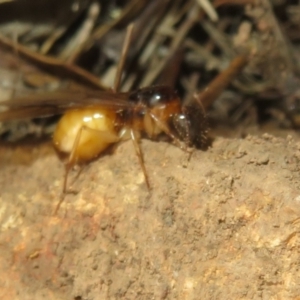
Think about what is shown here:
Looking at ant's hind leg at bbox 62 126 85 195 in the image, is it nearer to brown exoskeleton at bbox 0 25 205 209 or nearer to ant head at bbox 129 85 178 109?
brown exoskeleton at bbox 0 25 205 209

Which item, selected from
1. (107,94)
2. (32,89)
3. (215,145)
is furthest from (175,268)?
(32,89)

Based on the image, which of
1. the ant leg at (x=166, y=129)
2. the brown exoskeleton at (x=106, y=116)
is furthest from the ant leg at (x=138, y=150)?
the ant leg at (x=166, y=129)

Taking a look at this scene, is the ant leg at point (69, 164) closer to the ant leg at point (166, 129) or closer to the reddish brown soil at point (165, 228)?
the reddish brown soil at point (165, 228)

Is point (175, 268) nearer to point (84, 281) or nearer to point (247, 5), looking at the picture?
point (84, 281)

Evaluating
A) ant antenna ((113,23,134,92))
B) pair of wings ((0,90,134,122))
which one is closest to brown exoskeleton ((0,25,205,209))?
pair of wings ((0,90,134,122))

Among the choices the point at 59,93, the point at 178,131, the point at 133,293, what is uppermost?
the point at 59,93

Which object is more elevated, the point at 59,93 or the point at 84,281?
the point at 59,93
